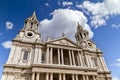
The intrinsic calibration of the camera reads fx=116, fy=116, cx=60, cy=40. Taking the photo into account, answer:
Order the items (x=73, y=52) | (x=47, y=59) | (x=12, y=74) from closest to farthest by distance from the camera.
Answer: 1. (x=12, y=74)
2. (x=47, y=59)
3. (x=73, y=52)

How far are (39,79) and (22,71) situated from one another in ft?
12.0

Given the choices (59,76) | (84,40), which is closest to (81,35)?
(84,40)

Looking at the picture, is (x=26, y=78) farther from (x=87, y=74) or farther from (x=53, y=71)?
(x=87, y=74)

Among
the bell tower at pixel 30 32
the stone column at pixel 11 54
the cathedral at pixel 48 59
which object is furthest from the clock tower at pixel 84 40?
the stone column at pixel 11 54

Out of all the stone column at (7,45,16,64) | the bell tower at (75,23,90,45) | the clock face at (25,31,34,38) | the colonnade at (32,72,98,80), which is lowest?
the colonnade at (32,72,98,80)

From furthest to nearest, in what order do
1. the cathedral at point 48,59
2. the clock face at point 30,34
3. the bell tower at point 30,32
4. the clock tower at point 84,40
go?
1. the clock tower at point 84,40
2. the clock face at point 30,34
3. the bell tower at point 30,32
4. the cathedral at point 48,59

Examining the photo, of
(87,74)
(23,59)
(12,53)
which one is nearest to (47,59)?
(23,59)

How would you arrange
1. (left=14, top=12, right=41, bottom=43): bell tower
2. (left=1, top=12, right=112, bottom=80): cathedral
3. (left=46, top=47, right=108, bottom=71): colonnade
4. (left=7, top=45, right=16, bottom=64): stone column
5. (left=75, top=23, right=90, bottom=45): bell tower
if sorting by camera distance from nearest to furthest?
(left=1, top=12, right=112, bottom=80): cathedral, (left=7, top=45, right=16, bottom=64): stone column, (left=46, top=47, right=108, bottom=71): colonnade, (left=14, top=12, right=41, bottom=43): bell tower, (left=75, top=23, right=90, bottom=45): bell tower

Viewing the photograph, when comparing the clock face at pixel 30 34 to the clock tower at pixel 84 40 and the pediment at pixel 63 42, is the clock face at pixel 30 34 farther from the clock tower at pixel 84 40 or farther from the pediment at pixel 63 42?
the clock tower at pixel 84 40

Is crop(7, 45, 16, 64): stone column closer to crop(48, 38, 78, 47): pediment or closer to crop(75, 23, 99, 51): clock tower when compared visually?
crop(48, 38, 78, 47): pediment

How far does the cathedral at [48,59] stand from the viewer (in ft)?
70.8

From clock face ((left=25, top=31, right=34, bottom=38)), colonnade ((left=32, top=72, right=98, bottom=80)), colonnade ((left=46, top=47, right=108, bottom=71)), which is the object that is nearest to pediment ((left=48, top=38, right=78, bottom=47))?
colonnade ((left=46, top=47, right=108, bottom=71))

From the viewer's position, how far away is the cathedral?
21594mm

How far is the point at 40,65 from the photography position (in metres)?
21.4
